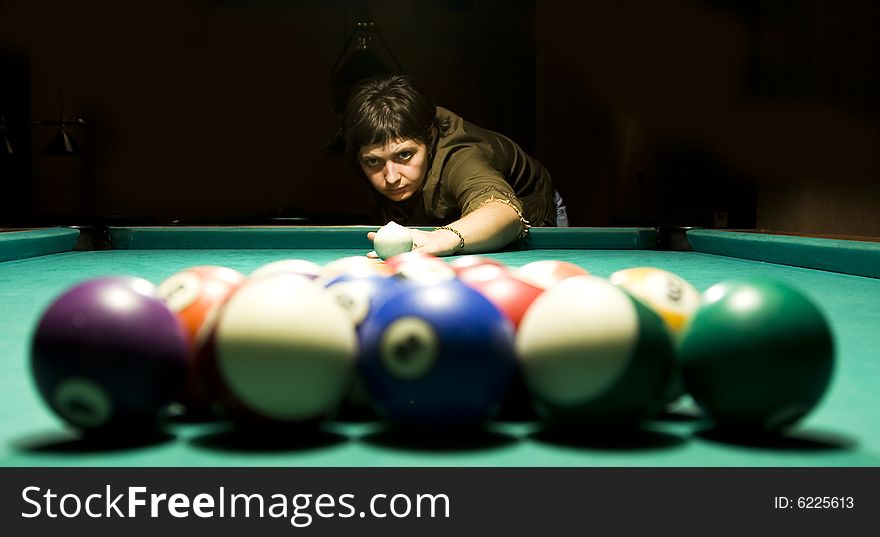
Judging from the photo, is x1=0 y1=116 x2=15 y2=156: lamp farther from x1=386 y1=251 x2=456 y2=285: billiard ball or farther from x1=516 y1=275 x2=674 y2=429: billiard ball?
x1=516 y1=275 x2=674 y2=429: billiard ball

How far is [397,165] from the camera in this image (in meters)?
4.55

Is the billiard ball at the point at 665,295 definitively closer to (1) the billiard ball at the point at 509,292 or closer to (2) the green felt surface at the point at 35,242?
(1) the billiard ball at the point at 509,292

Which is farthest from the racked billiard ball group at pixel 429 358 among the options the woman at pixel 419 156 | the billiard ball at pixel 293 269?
the woman at pixel 419 156

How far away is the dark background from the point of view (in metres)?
7.94

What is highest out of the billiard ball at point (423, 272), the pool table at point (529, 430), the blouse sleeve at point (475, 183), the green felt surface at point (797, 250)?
the blouse sleeve at point (475, 183)

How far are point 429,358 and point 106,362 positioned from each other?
0.38 m

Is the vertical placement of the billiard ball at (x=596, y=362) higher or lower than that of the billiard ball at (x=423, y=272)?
lower

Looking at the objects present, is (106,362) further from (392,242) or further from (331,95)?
(331,95)

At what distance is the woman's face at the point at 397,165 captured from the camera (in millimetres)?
4492

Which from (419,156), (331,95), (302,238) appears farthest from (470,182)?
(331,95)

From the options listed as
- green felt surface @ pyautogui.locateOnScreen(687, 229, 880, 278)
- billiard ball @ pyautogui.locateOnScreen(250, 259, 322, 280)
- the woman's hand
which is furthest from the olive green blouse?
billiard ball @ pyautogui.locateOnScreen(250, 259, 322, 280)

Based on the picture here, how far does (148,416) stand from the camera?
1054mm

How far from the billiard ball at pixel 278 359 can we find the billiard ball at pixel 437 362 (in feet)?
0.17
